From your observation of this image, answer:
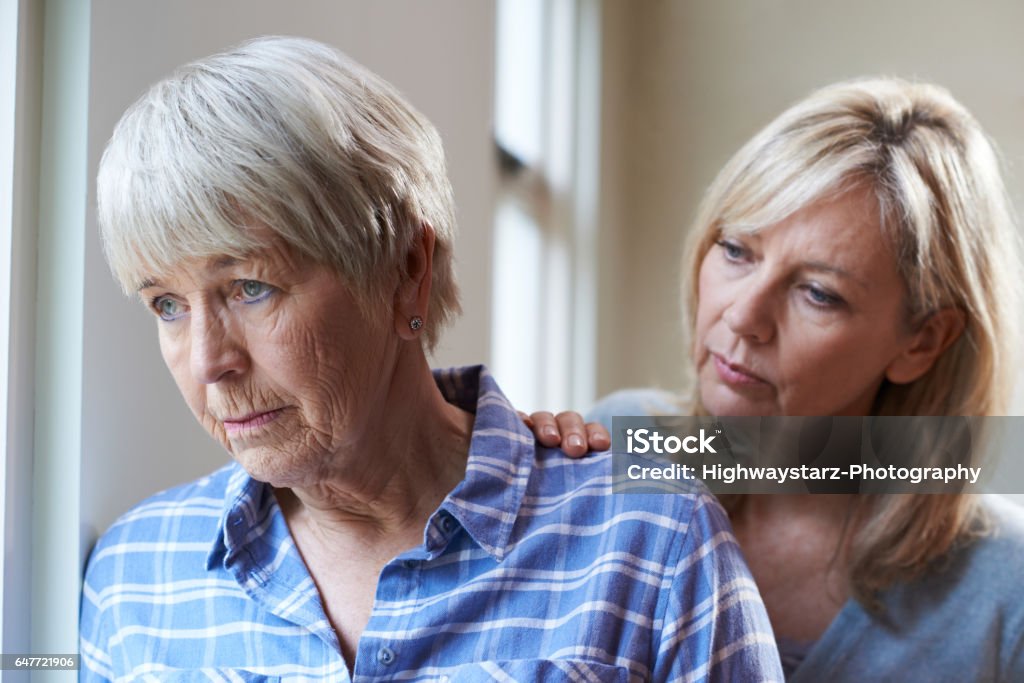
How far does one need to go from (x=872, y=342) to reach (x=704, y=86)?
54cm

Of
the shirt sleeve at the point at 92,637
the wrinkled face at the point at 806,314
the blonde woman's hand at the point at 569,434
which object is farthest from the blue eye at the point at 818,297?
the shirt sleeve at the point at 92,637

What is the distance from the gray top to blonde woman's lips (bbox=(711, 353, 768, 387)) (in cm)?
32

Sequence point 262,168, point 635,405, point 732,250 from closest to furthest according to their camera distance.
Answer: point 262,168, point 732,250, point 635,405

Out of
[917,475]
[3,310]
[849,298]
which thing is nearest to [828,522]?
[917,475]

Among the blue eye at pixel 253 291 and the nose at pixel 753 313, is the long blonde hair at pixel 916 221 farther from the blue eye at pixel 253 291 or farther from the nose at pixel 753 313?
the blue eye at pixel 253 291

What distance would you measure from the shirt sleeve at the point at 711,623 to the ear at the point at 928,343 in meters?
0.56

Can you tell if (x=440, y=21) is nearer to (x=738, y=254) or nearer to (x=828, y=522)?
(x=738, y=254)

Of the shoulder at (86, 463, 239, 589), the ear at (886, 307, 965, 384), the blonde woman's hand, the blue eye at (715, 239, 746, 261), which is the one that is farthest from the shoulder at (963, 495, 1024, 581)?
the shoulder at (86, 463, 239, 589)

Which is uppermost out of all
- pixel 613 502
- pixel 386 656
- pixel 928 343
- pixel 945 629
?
pixel 928 343

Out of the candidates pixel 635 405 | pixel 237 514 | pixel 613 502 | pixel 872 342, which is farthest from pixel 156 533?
pixel 872 342

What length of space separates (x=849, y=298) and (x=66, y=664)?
40.4 inches

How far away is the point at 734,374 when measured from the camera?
1.49 m

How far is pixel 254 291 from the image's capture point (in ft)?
3.07

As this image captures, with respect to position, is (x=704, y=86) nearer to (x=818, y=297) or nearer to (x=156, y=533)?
(x=818, y=297)
